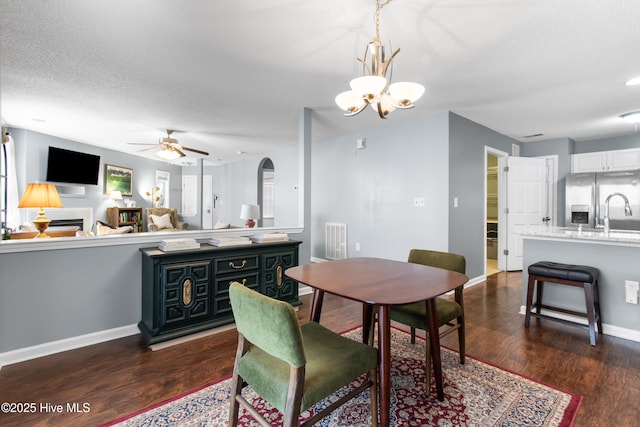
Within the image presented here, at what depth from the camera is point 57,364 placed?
214cm

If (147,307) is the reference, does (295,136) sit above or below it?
above

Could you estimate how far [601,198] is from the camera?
477 centimetres

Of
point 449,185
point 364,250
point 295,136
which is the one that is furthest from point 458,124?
point 295,136

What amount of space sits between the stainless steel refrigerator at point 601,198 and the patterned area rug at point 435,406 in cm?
397

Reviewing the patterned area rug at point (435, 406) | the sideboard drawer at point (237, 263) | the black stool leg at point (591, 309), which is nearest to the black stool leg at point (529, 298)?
the black stool leg at point (591, 309)

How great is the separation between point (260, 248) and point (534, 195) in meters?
4.88

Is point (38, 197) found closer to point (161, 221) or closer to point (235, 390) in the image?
point (235, 390)

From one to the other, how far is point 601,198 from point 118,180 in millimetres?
9333

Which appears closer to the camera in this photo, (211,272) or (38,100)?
(211,272)

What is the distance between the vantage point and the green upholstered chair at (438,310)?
183 centimetres

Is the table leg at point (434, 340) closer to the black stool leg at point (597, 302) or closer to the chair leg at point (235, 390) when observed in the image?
the chair leg at point (235, 390)

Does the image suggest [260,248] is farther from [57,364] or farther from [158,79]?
[158,79]

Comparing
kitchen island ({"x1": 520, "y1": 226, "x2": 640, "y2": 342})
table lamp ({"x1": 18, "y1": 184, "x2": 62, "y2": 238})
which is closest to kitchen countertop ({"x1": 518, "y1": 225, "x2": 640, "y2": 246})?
kitchen island ({"x1": 520, "y1": 226, "x2": 640, "y2": 342})

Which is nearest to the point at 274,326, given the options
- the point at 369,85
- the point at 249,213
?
the point at 369,85
